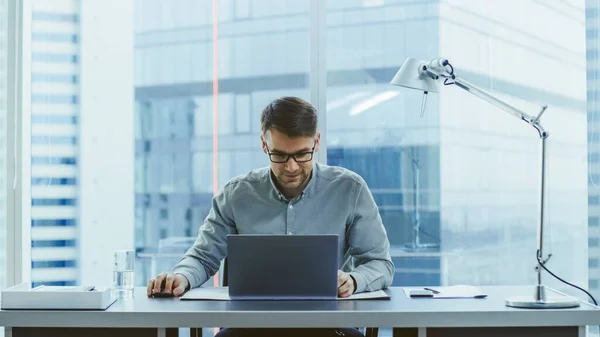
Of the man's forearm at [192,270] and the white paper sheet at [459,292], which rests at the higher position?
the man's forearm at [192,270]

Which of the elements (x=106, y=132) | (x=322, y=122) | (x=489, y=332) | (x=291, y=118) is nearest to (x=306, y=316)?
(x=489, y=332)

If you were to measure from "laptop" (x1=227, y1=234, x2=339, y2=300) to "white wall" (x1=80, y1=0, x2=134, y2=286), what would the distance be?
1.72 metres

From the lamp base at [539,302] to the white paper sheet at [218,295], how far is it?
35cm

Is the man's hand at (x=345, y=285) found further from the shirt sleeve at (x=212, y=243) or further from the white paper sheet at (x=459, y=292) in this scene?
the shirt sleeve at (x=212, y=243)

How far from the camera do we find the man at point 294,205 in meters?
2.19

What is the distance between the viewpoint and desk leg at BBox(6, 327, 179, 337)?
1763 mm

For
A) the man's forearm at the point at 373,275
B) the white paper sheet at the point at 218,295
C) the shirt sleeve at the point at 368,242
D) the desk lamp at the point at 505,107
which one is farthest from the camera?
the shirt sleeve at the point at 368,242

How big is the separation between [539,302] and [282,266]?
0.70m

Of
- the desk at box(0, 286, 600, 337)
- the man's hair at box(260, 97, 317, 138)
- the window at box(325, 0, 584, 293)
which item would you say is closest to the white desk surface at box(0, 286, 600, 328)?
the desk at box(0, 286, 600, 337)

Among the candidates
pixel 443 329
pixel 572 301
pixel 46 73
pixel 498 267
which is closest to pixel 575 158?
pixel 498 267

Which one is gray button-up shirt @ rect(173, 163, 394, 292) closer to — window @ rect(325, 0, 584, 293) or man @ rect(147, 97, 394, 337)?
man @ rect(147, 97, 394, 337)

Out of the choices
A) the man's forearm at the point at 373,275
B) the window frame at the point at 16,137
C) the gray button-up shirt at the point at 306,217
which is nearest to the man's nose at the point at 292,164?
the gray button-up shirt at the point at 306,217

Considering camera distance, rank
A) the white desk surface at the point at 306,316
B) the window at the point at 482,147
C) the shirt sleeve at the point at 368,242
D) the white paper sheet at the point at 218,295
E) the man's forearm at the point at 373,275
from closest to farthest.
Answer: the white desk surface at the point at 306,316
the white paper sheet at the point at 218,295
the man's forearm at the point at 373,275
the shirt sleeve at the point at 368,242
the window at the point at 482,147

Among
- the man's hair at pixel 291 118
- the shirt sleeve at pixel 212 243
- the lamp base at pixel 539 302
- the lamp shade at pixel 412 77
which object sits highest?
the lamp shade at pixel 412 77
